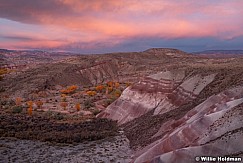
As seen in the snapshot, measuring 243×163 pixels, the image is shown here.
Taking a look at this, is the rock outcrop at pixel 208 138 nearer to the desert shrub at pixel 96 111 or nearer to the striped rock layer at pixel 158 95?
the striped rock layer at pixel 158 95

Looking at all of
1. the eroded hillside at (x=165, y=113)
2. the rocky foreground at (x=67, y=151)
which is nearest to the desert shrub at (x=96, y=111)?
the eroded hillside at (x=165, y=113)

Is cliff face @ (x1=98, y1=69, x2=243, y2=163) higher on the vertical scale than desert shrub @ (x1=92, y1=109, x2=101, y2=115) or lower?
higher

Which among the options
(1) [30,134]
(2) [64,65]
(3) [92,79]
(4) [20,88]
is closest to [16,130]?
(1) [30,134]

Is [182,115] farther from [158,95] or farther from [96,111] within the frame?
[96,111]

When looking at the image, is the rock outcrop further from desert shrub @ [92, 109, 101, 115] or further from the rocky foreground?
desert shrub @ [92, 109, 101, 115]

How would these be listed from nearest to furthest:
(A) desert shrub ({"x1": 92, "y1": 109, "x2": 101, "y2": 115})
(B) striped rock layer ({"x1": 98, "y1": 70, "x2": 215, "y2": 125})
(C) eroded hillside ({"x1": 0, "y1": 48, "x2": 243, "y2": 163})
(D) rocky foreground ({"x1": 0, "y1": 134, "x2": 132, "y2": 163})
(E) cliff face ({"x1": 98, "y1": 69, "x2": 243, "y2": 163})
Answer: (E) cliff face ({"x1": 98, "y1": 69, "x2": 243, "y2": 163}), (C) eroded hillside ({"x1": 0, "y1": 48, "x2": 243, "y2": 163}), (D) rocky foreground ({"x1": 0, "y1": 134, "x2": 132, "y2": 163}), (B) striped rock layer ({"x1": 98, "y1": 70, "x2": 215, "y2": 125}), (A) desert shrub ({"x1": 92, "y1": 109, "x2": 101, "y2": 115})

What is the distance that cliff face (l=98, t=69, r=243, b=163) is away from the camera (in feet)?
54.5

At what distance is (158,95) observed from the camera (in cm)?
3822

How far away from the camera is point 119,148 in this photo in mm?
27266

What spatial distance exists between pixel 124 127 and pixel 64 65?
7880cm

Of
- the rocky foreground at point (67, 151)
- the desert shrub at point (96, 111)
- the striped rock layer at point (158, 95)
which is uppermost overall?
the striped rock layer at point (158, 95)

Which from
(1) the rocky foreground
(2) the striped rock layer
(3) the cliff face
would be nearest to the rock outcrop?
(3) the cliff face

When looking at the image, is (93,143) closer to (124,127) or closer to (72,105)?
(124,127)

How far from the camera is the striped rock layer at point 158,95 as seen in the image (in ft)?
112
